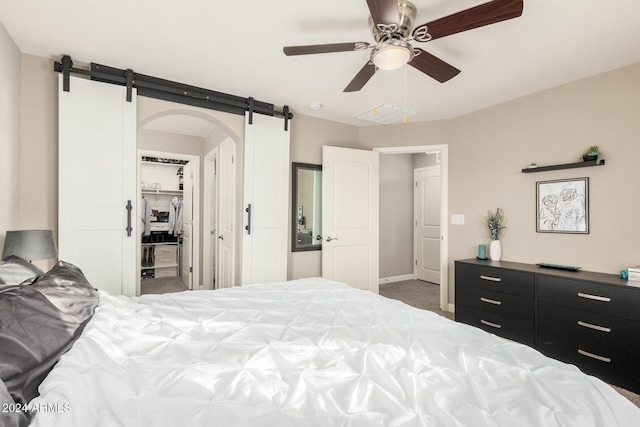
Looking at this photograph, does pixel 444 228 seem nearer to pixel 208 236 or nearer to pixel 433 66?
pixel 433 66

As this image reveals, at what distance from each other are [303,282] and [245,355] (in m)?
1.24

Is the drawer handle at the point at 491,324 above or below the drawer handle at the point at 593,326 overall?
below

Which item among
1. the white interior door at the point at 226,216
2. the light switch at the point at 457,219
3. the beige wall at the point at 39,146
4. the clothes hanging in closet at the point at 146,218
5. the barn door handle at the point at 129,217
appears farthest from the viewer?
the clothes hanging in closet at the point at 146,218

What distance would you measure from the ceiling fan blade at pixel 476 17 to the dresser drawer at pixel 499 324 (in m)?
2.48

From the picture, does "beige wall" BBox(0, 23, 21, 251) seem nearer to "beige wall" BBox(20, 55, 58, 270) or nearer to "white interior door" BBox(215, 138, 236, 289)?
"beige wall" BBox(20, 55, 58, 270)

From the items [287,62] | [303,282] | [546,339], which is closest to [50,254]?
[303,282]

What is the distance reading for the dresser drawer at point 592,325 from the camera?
216cm

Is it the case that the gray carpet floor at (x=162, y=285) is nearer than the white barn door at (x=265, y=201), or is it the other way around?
the white barn door at (x=265, y=201)

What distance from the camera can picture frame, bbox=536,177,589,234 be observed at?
109 inches

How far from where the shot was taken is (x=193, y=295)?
202cm

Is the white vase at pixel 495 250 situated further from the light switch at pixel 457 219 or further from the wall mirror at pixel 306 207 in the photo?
the wall mirror at pixel 306 207

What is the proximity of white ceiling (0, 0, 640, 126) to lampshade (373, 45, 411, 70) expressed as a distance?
1.16ft

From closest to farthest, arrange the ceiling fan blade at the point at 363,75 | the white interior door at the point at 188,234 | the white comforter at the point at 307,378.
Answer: the white comforter at the point at 307,378
the ceiling fan blade at the point at 363,75
the white interior door at the point at 188,234

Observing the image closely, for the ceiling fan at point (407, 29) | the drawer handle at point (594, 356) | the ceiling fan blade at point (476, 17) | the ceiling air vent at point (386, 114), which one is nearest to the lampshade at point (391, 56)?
the ceiling fan at point (407, 29)
